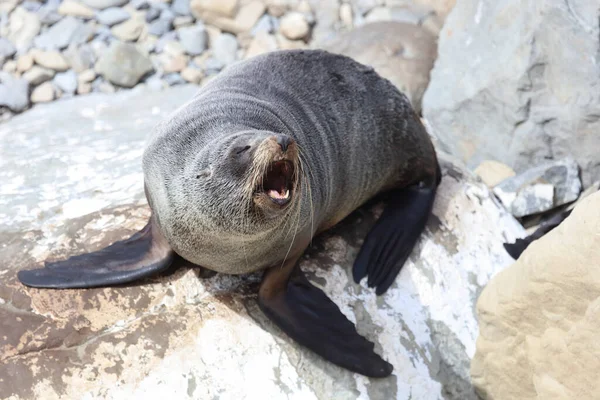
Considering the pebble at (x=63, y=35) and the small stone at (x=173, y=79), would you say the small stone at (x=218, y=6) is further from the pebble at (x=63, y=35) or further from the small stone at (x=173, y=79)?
the pebble at (x=63, y=35)

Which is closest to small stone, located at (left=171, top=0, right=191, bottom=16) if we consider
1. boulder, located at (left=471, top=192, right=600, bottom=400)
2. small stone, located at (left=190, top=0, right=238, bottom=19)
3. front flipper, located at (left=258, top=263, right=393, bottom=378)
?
small stone, located at (left=190, top=0, right=238, bottom=19)

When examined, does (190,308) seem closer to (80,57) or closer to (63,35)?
(80,57)

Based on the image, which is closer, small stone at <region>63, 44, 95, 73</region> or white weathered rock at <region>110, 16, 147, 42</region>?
small stone at <region>63, 44, 95, 73</region>

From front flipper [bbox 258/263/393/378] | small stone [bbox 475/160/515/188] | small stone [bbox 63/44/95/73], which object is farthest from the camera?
small stone [bbox 63/44/95/73]

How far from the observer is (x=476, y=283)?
187 inches

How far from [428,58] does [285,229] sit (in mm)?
3930

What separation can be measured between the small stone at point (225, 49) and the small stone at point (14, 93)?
2.13m

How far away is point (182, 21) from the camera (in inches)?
339

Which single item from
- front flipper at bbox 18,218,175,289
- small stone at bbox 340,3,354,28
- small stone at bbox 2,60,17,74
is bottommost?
small stone at bbox 2,60,17,74

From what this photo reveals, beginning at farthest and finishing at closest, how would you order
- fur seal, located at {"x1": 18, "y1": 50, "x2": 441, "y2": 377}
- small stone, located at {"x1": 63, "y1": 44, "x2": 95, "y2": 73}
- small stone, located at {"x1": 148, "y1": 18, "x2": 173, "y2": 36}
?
small stone, located at {"x1": 148, "y1": 18, "x2": 173, "y2": 36}
small stone, located at {"x1": 63, "y1": 44, "x2": 95, "y2": 73}
fur seal, located at {"x1": 18, "y1": 50, "x2": 441, "y2": 377}

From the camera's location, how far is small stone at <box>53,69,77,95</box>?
7.95m

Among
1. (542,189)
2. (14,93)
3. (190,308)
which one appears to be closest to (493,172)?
(542,189)

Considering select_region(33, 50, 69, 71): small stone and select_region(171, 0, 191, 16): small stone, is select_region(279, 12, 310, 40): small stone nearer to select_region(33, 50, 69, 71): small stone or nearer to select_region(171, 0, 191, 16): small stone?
select_region(171, 0, 191, 16): small stone

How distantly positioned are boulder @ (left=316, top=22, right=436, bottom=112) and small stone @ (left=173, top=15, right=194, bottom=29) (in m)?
1.88
